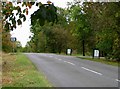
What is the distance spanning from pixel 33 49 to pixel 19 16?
9848 cm

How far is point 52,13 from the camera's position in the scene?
4.65 meters

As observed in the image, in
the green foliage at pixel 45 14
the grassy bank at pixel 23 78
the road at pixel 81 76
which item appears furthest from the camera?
the road at pixel 81 76

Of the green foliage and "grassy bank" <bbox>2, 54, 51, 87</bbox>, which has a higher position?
the green foliage

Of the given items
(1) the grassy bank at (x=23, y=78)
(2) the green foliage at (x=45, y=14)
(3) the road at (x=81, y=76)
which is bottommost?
(3) the road at (x=81, y=76)

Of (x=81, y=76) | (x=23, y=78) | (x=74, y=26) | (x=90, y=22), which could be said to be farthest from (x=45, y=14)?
(x=74, y=26)

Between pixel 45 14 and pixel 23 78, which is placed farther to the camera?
pixel 23 78

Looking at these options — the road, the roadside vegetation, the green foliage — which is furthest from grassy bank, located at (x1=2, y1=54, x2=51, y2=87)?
the green foliage

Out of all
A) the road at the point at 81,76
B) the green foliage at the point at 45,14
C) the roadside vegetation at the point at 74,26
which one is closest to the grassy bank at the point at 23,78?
the road at the point at 81,76

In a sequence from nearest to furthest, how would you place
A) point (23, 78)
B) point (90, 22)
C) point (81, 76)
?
point (23, 78) < point (81, 76) < point (90, 22)

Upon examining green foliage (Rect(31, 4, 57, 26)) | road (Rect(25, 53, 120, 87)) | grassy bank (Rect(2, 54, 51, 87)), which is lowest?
road (Rect(25, 53, 120, 87))

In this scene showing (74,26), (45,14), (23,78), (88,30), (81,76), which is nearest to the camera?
(45,14)

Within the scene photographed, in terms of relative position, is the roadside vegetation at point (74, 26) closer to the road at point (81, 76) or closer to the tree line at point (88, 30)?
the tree line at point (88, 30)

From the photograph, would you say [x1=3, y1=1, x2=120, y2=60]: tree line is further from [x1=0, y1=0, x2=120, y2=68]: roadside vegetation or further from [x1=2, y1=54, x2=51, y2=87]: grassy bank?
[x1=2, y1=54, x2=51, y2=87]: grassy bank

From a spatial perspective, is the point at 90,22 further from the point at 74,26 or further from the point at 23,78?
the point at 23,78
